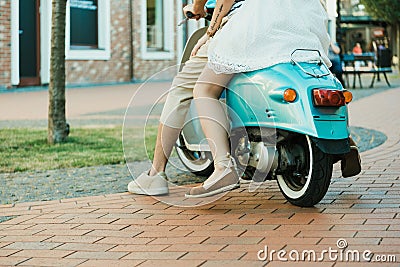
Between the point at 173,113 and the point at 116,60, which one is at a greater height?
the point at 116,60

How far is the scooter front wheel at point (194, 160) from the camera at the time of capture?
614 cm

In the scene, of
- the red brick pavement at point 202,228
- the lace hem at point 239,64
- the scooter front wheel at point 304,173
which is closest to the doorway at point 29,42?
the red brick pavement at point 202,228

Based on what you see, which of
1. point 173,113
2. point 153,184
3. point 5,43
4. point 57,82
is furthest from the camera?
point 5,43

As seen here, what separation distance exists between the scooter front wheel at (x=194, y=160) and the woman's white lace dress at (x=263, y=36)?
116 centimetres

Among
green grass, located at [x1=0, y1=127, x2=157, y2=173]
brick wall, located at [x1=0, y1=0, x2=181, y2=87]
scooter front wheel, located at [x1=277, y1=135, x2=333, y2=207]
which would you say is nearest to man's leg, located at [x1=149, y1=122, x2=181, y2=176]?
green grass, located at [x1=0, y1=127, x2=157, y2=173]

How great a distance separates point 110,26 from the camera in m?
23.5

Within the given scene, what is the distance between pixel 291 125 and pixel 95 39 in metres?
18.8

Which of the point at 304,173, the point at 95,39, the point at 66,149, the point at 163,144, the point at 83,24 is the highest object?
the point at 83,24

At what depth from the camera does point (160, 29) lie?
26.8 meters

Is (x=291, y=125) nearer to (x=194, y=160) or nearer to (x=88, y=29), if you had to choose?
(x=194, y=160)

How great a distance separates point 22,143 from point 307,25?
4631mm

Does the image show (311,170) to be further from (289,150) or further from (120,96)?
(120,96)

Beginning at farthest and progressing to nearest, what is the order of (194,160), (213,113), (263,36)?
(194,160) → (213,113) → (263,36)

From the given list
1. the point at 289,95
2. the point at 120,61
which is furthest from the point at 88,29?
the point at 289,95
